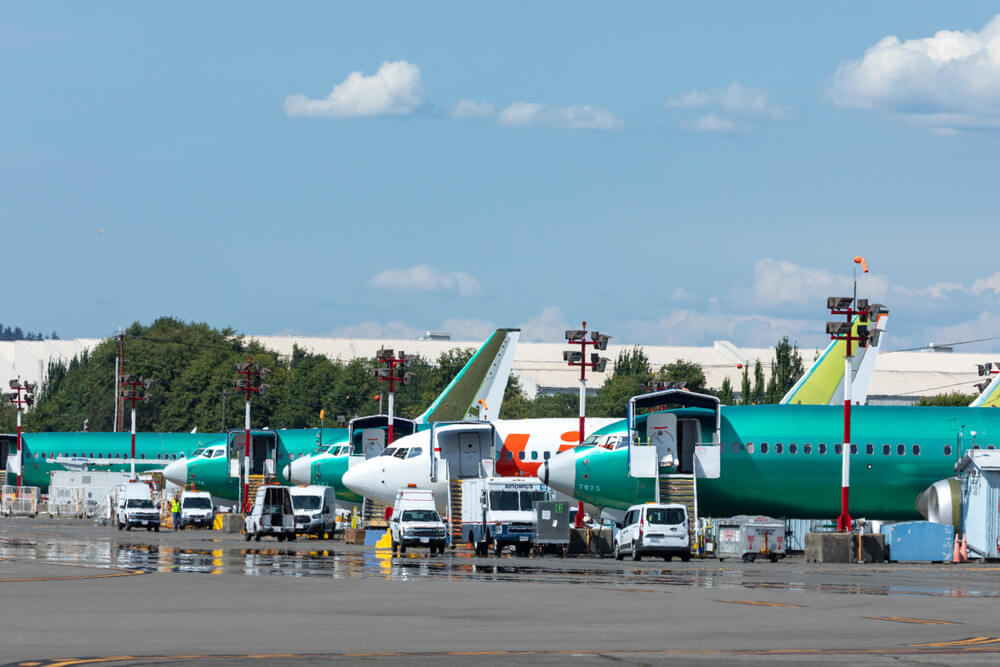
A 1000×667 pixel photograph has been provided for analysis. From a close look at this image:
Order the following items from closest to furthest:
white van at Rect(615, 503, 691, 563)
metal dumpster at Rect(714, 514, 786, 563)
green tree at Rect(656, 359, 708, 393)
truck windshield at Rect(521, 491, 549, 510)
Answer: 1. white van at Rect(615, 503, 691, 563)
2. metal dumpster at Rect(714, 514, 786, 563)
3. truck windshield at Rect(521, 491, 549, 510)
4. green tree at Rect(656, 359, 708, 393)

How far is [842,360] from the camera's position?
270 ft

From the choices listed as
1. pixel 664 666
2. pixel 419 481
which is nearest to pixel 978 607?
pixel 664 666

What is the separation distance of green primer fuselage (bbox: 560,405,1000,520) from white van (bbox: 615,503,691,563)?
3.96 m

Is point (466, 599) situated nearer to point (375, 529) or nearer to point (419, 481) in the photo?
point (419, 481)

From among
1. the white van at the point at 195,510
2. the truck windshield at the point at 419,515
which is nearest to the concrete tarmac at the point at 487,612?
the truck windshield at the point at 419,515

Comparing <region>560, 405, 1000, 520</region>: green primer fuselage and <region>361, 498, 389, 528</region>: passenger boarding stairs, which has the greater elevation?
<region>560, 405, 1000, 520</region>: green primer fuselage

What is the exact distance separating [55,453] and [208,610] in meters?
92.8

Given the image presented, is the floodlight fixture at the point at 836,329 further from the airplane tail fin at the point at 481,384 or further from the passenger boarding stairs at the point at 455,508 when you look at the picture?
the airplane tail fin at the point at 481,384

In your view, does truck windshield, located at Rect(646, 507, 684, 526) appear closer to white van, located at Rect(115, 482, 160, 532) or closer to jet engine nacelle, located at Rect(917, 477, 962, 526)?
jet engine nacelle, located at Rect(917, 477, 962, 526)

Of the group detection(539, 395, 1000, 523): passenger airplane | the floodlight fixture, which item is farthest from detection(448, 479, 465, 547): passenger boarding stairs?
the floodlight fixture

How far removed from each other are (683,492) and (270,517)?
2277 centimetres

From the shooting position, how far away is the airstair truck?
54625mm

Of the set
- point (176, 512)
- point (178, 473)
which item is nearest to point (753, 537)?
point (176, 512)

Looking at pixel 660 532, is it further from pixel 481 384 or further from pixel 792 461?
pixel 481 384
